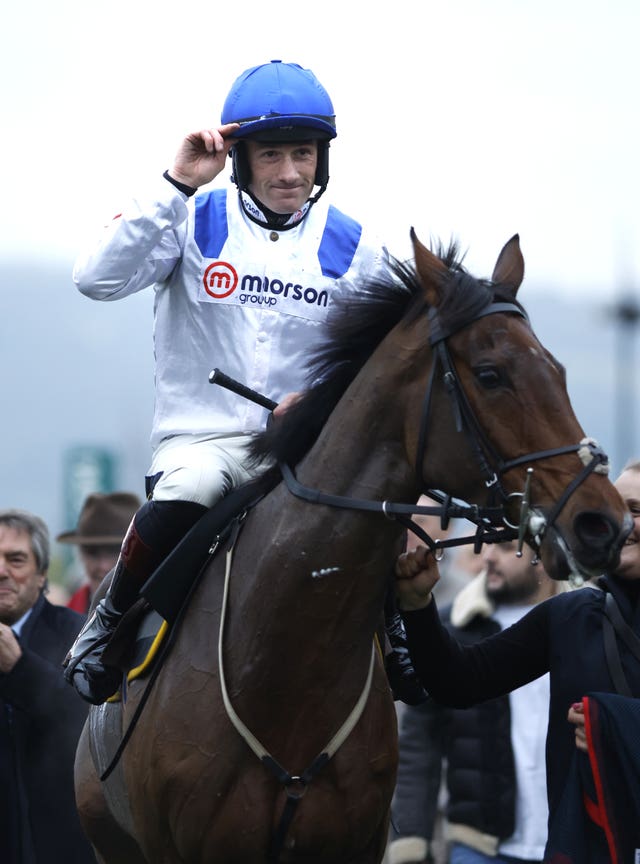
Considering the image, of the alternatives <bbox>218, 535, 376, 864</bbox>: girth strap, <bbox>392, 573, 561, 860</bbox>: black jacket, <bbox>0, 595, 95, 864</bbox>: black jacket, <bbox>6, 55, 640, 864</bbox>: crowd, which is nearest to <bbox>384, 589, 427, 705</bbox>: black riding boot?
<bbox>6, 55, 640, 864</bbox>: crowd

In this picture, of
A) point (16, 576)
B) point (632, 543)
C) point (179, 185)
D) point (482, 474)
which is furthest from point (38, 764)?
point (482, 474)

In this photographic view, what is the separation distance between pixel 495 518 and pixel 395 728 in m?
1.03

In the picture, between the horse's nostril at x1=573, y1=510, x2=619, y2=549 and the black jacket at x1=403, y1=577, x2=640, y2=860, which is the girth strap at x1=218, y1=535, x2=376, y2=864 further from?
the horse's nostril at x1=573, y1=510, x2=619, y2=549

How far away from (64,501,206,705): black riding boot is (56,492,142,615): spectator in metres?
3.37

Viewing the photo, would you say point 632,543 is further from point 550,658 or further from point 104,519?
point 104,519

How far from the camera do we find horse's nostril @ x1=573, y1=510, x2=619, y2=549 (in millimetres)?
3818

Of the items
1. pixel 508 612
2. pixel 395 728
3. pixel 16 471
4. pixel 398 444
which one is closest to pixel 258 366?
pixel 398 444

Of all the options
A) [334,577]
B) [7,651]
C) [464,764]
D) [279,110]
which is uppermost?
[279,110]

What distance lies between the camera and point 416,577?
15.3 feet

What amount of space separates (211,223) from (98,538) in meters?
3.83

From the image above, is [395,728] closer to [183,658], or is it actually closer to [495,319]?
[183,658]

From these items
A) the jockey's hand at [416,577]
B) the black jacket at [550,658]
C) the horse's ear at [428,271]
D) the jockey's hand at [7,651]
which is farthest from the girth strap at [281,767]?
the jockey's hand at [7,651]

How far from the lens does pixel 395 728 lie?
4758 mm

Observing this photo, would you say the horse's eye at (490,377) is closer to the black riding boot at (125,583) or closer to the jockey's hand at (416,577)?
the jockey's hand at (416,577)
